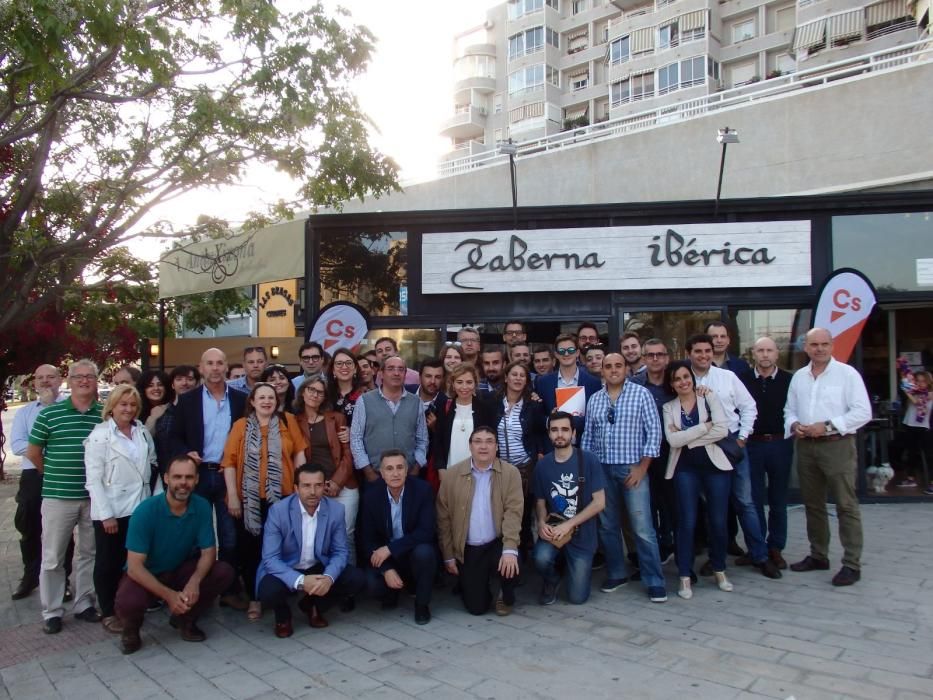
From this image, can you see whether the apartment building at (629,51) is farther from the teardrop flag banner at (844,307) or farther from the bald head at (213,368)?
the bald head at (213,368)

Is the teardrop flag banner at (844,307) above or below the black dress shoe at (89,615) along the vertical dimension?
above

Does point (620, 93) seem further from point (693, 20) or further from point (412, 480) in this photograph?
point (412, 480)

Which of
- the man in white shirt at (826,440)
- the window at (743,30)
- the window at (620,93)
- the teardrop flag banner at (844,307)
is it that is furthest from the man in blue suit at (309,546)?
the window at (620,93)

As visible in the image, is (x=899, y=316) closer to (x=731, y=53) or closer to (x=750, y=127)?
(x=750, y=127)

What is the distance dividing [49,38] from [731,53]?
42632 millimetres

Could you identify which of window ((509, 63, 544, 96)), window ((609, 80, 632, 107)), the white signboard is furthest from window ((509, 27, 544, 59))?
the white signboard

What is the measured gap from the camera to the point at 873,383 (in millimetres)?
8914

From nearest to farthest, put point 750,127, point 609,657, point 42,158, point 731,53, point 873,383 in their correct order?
point 609,657
point 42,158
point 873,383
point 750,127
point 731,53

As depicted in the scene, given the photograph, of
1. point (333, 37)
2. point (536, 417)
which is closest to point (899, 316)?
point (536, 417)

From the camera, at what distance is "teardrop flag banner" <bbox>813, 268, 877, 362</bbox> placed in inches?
332

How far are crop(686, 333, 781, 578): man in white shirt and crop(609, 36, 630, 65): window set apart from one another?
43215 millimetres

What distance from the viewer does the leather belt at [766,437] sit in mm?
5836

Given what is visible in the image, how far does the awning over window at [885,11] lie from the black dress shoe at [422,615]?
36326 millimetres

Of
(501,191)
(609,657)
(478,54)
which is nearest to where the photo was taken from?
(609,657)
